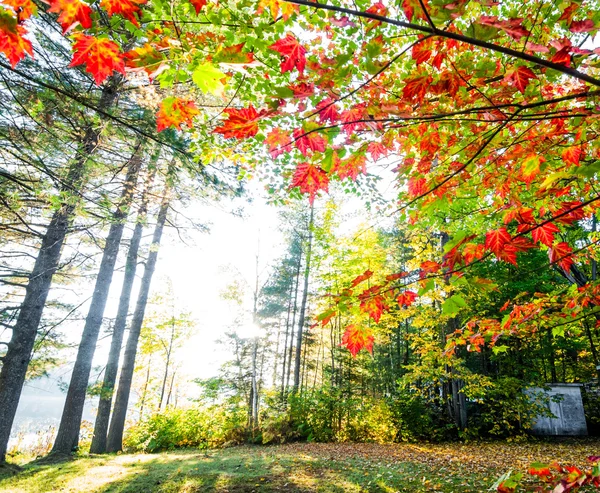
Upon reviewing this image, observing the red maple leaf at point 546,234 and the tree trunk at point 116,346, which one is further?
the tree trunk at point 116,346

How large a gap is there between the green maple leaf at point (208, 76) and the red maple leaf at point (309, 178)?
49 centimetres

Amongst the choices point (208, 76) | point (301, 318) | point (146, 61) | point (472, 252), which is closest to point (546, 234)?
point (472, 252)

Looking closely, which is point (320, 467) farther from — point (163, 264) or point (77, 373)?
point (163, 264)

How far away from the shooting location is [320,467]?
5309 millimetres

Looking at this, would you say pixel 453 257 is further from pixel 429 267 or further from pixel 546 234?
pixel 546 234

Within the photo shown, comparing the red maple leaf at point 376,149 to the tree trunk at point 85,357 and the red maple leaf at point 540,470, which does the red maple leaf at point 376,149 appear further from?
the tree trunk at point 85,357

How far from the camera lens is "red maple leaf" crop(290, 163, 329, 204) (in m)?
1.52

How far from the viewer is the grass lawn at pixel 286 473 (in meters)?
4.24

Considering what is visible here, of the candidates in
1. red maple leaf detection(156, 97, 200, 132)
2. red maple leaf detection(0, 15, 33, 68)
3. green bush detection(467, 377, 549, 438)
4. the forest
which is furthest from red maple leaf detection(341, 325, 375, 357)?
green bush detection(467, 377, 549, 438)

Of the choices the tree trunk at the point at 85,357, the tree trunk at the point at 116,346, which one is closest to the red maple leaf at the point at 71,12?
the tree trunk at the point at 85,357

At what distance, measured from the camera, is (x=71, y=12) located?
1004 millimetres

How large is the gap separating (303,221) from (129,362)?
964 centimetres

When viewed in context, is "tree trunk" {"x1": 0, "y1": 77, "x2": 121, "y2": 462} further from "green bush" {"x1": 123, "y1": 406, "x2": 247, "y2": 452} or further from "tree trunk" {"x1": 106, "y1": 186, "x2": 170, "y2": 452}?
"green bush" {"x1": 123, "y1": 406, "x2": 247, "y2": 452}

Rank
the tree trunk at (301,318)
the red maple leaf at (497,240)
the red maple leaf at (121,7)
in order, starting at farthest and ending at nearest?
the tree trunk at (301,318), the red maple leaf at (497,240), the red maple leaf at (121,7)
